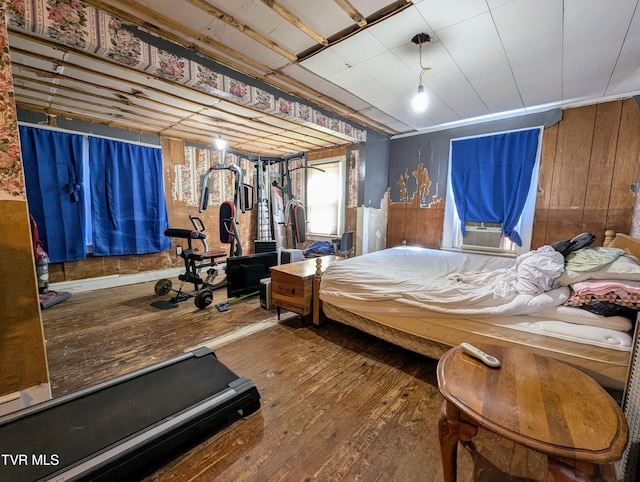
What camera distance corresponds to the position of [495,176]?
12.1ft

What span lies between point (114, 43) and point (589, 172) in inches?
193

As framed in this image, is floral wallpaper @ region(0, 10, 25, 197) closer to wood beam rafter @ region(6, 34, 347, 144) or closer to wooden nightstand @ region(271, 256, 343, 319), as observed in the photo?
wood beam rafter @ region(6, 34, 347, 144)

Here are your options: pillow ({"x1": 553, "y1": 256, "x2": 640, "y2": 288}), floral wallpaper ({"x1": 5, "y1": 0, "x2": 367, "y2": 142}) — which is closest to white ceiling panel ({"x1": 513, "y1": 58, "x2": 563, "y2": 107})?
pillow ({"x1": 553, "y1": 256, "x2": 640, "y2": 288})

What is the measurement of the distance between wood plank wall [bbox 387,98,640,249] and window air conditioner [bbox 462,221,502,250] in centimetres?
42

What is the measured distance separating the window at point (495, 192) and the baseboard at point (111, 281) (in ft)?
16.2

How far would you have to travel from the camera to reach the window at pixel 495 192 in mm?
3467

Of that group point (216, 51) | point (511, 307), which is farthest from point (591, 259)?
point (216, 51)

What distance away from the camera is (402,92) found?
2.98 meters

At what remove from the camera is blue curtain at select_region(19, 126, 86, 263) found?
338 centimetres

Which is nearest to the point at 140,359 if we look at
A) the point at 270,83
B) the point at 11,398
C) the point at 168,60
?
the point at 11,398

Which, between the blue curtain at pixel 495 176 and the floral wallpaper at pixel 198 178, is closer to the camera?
the blue curtain at pixel 495 176

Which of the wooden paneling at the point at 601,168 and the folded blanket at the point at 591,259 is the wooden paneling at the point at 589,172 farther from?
the folded blanket at the point at 591,259

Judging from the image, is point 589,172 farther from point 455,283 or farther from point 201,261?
point 201,261

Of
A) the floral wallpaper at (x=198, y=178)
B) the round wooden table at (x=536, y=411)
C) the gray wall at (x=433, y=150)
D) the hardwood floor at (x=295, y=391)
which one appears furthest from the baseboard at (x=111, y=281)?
the round wooden table at (x=536, y=411)
